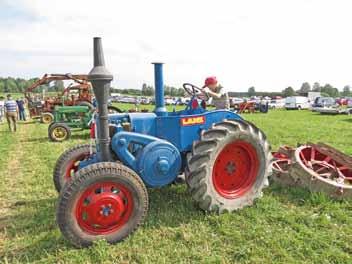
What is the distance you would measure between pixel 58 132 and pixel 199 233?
28.3 ft

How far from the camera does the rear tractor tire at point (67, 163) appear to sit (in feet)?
14.7

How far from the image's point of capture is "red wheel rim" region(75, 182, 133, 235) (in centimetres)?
330

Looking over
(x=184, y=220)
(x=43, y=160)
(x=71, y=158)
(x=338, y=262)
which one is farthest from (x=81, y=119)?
(x=338, y=262)

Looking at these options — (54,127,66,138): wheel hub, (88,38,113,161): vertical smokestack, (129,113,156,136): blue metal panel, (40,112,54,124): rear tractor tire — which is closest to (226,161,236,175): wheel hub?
(129,113,156,136): blue metal panel

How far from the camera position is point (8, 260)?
3.21 m

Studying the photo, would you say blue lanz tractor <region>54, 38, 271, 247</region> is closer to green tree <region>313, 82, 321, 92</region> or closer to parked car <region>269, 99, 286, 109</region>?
parked car <region>269, 99, 286, 109</region>

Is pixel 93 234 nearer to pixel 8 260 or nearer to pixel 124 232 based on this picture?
pixel 124 232

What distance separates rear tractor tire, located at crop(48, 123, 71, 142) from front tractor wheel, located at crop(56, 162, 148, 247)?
808cm

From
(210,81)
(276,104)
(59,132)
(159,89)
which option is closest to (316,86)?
(276,104)

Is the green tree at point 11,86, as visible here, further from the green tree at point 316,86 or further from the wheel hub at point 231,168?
the wheel hub at point 231,168

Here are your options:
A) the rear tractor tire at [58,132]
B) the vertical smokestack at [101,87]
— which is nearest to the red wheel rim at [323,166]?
the vertical smokestack at [101,87]

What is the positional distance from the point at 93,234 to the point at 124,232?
0.32 m

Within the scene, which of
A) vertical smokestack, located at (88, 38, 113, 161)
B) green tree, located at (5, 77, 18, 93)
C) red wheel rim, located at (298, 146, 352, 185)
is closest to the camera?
vertical smokestack, located at (88, 38, 113, 161)

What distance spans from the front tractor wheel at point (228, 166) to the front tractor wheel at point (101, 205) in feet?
2.52
